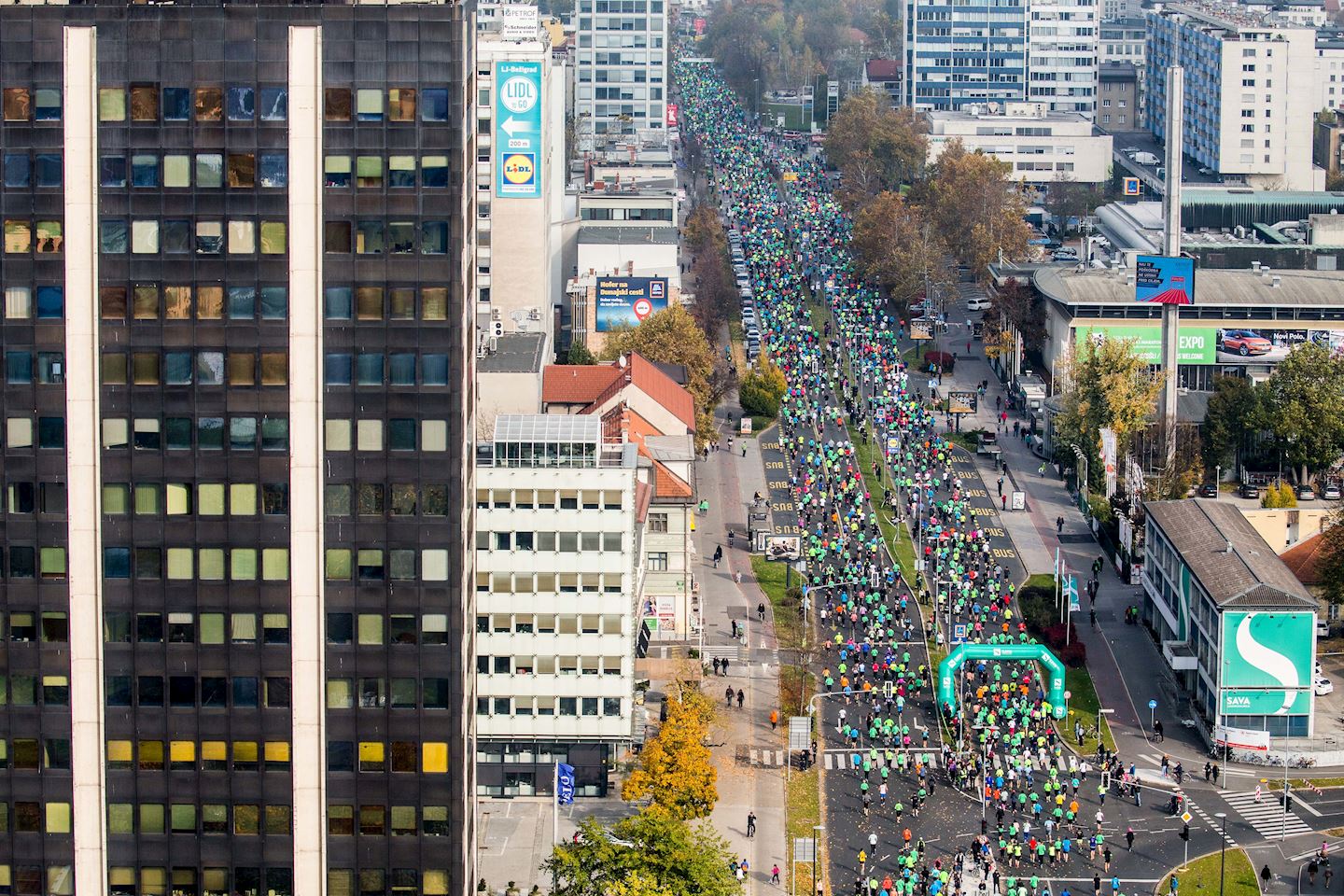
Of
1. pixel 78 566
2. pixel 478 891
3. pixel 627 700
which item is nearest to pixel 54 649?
pixel 78 566

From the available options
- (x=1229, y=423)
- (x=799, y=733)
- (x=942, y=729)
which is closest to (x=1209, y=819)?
(x=942, y=729)

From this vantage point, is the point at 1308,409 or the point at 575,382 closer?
the point at 575,382

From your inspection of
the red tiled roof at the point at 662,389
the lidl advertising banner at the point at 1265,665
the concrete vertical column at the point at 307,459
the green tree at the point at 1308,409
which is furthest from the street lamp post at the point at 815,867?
the green tree at the point at 1308,409

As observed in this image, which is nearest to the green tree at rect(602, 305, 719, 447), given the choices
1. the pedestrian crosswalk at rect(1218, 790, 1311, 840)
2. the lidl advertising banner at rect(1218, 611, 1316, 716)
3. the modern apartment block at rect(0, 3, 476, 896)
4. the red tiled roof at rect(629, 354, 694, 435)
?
the red tiled roof at rect(629, 354, 694, 435)

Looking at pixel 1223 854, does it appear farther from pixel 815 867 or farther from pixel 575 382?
pixel 575 382

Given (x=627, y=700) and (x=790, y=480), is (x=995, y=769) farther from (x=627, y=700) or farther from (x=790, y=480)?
(x=790, y=480)

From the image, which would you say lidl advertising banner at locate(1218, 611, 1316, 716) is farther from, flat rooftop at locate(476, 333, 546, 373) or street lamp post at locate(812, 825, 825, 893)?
flat rooftop at locate(476, 333, 546, 373)
